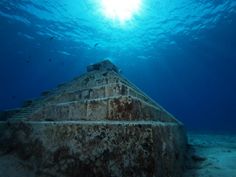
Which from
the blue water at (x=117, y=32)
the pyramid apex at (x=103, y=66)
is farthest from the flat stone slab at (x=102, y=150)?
the blue water at (x=117, y=32)

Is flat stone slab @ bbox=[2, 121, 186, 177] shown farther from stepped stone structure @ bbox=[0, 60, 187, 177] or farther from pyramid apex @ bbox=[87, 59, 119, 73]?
pyramid apex @ bbox=[87, 59, 119, 73]

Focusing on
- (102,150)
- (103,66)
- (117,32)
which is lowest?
(102,150)

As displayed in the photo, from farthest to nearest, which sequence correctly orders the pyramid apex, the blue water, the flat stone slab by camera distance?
the blue water
the pyramid apex
the flat stone slab

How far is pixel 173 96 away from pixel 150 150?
118417 mm

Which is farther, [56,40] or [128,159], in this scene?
[56,40]

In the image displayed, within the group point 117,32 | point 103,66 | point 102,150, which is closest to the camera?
point 102,150

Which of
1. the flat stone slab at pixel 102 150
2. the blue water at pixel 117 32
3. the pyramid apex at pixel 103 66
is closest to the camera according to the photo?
the flat stone slab at pixel 102 150

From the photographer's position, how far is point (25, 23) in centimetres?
2588

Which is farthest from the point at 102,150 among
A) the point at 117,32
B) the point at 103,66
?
the point at 117,32

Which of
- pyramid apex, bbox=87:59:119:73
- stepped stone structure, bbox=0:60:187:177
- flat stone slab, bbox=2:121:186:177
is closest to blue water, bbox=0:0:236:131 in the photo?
pyramid apex, bbox=87:59:119:73

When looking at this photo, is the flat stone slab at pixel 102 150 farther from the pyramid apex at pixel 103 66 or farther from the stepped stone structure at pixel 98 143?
the pyramid apex at pixel 103 66

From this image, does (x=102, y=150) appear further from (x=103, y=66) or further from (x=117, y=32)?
(x=117, y=32)

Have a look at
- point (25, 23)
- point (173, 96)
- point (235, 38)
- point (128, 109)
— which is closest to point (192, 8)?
point (235, 38)

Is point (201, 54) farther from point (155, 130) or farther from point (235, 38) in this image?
point (155, 130)
